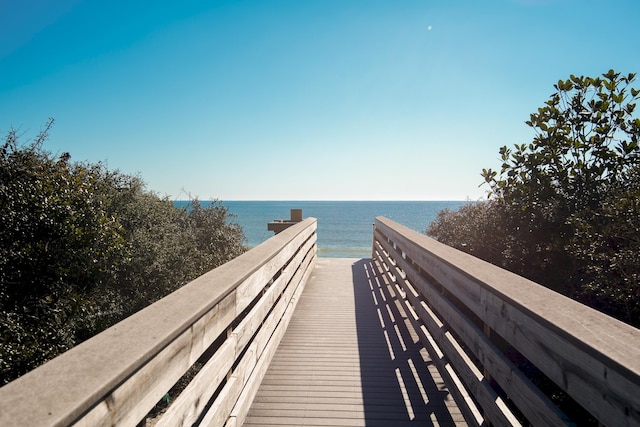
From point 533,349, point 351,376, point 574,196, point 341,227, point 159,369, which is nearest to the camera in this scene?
point 159,369

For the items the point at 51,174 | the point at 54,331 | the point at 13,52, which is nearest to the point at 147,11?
the point at 51,174

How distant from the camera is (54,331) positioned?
5086mm

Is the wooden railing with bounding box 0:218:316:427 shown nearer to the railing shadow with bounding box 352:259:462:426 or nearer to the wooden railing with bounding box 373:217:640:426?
the railing shadow with bounding box 352:259:462:426

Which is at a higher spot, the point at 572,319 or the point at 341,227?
the point at 572,319

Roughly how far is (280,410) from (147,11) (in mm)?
10413

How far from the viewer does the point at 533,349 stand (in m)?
1.47

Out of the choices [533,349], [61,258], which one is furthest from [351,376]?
[61,258]

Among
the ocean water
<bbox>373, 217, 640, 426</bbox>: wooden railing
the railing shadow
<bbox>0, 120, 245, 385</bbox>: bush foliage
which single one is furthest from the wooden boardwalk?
the ocean water

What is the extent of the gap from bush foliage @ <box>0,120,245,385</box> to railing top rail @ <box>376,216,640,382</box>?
5.53 m

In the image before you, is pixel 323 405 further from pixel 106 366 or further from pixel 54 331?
pixel 54 331

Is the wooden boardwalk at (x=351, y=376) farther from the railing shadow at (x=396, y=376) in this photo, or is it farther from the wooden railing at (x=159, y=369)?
the wooden railing at (x=159, y=369)

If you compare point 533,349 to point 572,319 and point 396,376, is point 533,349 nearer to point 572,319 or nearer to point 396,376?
point 572,319

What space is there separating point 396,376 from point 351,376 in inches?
15.0

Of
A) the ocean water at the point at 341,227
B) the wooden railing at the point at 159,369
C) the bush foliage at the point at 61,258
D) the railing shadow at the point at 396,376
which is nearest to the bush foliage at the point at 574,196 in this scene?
the railing shadow at the point at 396,376
